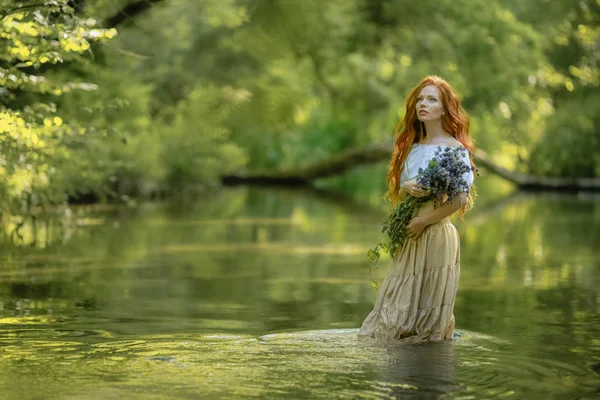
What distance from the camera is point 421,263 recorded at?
29.9ft

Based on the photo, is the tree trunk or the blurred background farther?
the tree trunk

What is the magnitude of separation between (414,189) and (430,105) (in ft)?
1.93

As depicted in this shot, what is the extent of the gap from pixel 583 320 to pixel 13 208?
32.6ft

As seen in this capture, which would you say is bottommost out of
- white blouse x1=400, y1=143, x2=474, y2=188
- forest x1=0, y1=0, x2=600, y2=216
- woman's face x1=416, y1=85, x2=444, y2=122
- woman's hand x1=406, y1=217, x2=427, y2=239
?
woman's hand x1=406, y1=217, x2=427, y2=239

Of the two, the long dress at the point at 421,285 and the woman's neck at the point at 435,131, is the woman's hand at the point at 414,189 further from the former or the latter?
the woman's neck at the point at 435,131

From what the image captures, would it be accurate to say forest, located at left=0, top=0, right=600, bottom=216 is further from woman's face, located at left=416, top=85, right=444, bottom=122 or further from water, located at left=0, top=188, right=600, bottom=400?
woman's face, located at left=416, top=85, right=444, bottom=122

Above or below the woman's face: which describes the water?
below

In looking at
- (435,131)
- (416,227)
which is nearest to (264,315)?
(416,227)

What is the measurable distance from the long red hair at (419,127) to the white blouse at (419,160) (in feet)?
0.24

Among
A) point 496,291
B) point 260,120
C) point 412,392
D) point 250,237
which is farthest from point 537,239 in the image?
point 260,120

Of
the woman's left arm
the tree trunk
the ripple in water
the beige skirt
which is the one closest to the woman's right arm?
the woman's left arm

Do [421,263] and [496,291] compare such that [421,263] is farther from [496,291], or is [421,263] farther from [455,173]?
[496,291]

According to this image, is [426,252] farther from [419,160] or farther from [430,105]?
[430,105]

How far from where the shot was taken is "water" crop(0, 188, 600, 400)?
765cm
